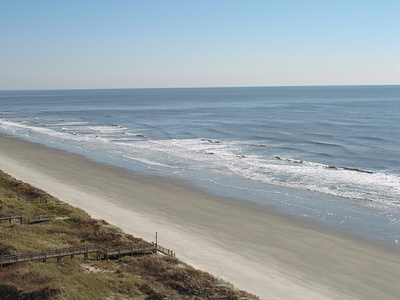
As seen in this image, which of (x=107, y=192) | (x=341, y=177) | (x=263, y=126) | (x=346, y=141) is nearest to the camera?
(x=107, y=192)

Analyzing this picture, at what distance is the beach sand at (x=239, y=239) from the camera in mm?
26828

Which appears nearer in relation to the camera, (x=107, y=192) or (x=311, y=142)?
(x=107, y=192)

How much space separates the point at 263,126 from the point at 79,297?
80.3m

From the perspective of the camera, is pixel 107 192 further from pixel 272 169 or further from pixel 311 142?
pixel 311 142

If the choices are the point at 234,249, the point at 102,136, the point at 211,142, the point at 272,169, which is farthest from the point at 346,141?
the point at 234,249

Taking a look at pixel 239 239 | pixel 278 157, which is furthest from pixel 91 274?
pixel 278 157

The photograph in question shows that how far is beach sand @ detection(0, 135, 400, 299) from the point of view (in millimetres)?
26828

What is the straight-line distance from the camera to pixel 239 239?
33.9m

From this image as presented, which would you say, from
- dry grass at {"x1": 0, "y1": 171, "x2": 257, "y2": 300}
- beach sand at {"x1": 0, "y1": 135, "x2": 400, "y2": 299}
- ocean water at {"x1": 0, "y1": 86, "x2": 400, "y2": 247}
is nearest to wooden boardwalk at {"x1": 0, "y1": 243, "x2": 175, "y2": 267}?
dry grass at {"x1": 0, "y1": 171, "x2": 257, "y2": 300}

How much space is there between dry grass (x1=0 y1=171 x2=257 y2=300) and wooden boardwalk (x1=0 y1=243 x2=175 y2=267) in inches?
16.1

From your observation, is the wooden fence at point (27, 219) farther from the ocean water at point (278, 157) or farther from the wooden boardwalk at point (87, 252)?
the ocean water at point (278, 157)

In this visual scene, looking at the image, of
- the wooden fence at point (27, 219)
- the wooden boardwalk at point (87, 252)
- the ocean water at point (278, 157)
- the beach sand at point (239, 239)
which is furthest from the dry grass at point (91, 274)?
the ocean water at point (278, 157)

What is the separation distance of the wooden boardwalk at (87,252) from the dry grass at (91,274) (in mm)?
409

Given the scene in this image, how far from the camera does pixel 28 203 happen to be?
39125 millimetres
